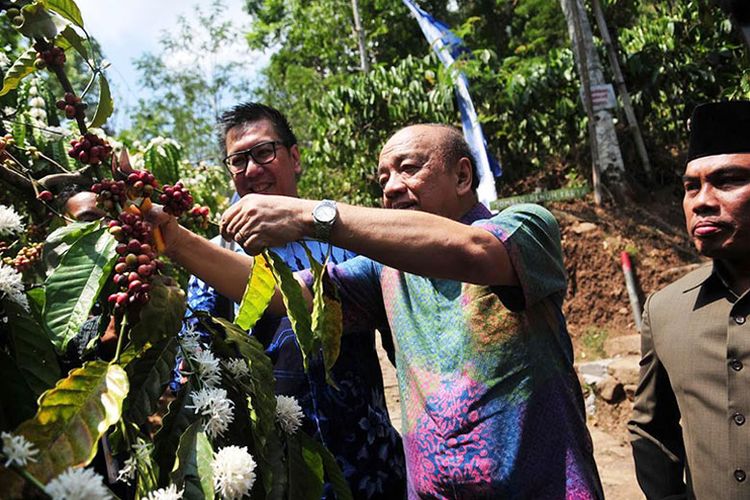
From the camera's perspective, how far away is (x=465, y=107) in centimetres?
826

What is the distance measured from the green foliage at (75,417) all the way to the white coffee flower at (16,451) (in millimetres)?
39

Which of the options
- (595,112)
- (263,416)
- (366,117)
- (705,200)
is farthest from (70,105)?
(366,117)

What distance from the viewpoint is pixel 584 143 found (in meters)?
8.81

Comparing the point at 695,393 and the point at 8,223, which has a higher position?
the point at 8,223

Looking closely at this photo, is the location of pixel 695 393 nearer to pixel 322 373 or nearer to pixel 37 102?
pixel 322 373

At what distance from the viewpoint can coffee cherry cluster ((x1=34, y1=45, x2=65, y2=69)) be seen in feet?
3.81

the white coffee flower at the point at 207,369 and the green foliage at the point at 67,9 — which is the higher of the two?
the green foliage at the point at 67,9

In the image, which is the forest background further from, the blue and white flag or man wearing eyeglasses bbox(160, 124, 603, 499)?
man wearing eyeglasses bbox(160, 124, 603, 499)

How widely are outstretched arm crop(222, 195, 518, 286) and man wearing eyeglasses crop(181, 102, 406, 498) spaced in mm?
377

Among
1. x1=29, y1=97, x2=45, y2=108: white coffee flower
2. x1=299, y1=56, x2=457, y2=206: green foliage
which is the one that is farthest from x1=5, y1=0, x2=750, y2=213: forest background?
x1=29, y1=97, x2=45, y2=108: white coffee flower

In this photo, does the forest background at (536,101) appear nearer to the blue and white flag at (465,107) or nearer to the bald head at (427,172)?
the blue and white flag at (465,107)

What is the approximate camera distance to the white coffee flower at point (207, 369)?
1163mm

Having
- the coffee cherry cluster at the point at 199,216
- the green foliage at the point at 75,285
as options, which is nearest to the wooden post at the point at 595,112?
the coffee cherry cluster at the point at 199,216

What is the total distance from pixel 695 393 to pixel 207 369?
4.09 ft
